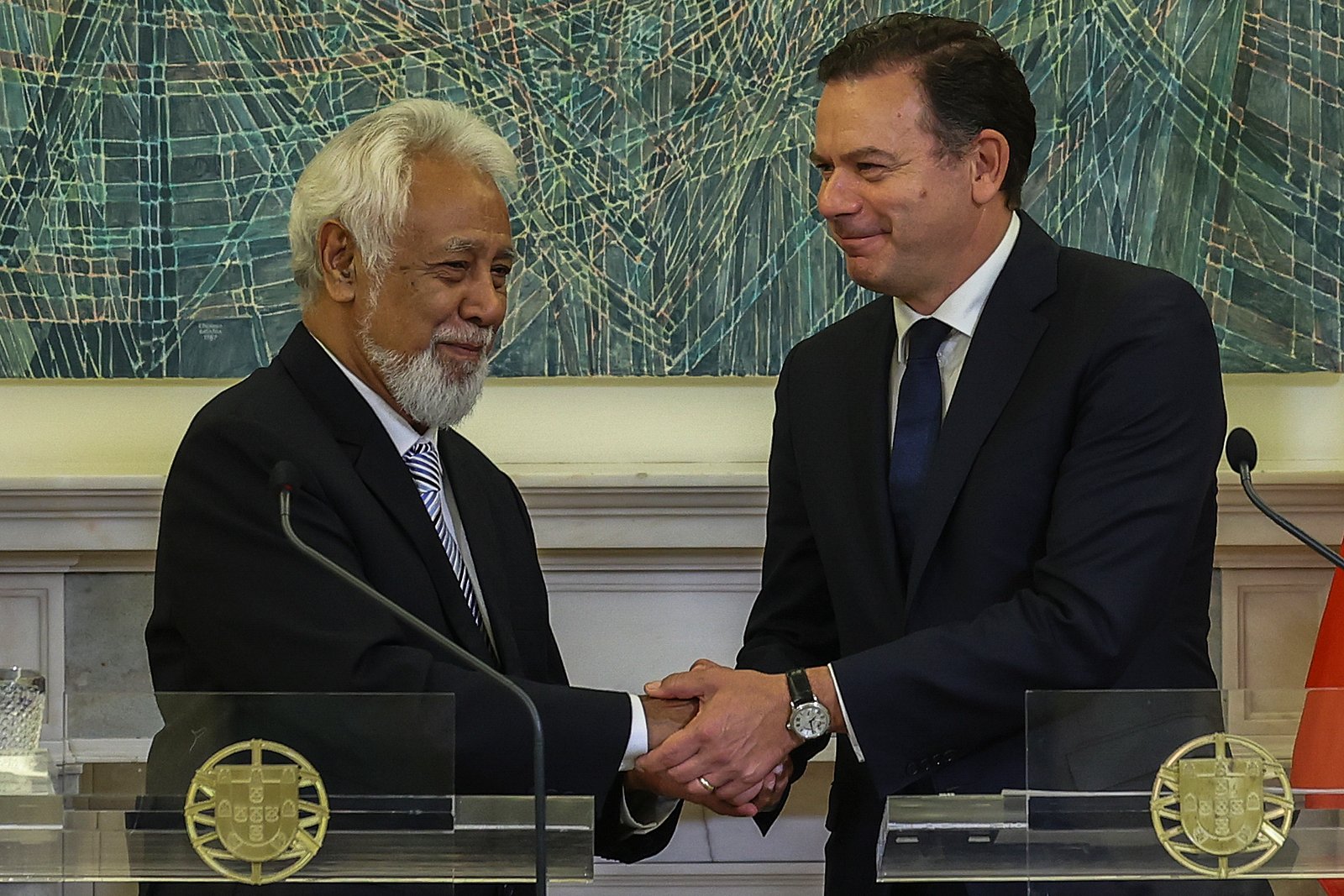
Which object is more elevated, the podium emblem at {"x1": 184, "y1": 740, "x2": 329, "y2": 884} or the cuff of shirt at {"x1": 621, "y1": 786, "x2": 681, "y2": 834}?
the podium emblem at {"x1": 184, "y1": 740, "x2": 329, "y2": 884}

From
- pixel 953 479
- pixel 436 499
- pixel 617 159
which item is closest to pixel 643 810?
pixel 436 499

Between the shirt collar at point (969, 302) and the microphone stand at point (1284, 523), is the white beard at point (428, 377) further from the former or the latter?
the microphone stand at point (1284, 523)

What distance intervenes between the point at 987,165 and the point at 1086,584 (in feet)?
2.20

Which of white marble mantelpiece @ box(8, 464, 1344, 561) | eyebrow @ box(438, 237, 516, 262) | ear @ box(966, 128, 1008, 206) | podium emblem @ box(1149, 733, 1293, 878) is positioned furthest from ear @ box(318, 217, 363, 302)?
podium emblem @ box(1149, 733, 1293, 878)

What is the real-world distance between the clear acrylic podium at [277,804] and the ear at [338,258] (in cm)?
84

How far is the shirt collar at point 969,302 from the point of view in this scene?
245 cm

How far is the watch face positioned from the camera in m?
2.32

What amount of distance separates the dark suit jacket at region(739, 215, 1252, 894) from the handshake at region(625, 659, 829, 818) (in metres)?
0.12

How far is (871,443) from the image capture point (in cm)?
240

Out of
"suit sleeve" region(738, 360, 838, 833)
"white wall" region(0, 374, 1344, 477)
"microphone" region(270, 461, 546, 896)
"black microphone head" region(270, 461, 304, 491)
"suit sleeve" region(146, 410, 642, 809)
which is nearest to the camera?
"microphone" region(270, 461, 546, 896)

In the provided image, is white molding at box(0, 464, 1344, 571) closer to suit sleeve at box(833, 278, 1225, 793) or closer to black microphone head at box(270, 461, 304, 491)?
suit sleeve at box(833, 278, 1225, 793)

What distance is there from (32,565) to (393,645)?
5.54ft

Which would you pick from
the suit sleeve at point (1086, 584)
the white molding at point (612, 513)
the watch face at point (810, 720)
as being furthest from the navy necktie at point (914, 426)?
the white molding at point (612, 513)

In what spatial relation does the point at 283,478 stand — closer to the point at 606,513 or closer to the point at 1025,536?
the point at 1025,536
